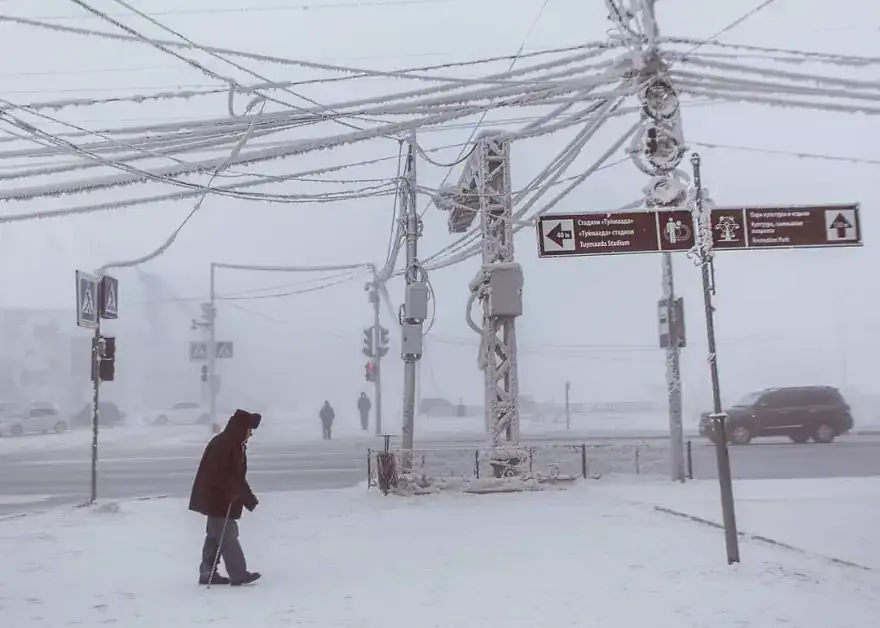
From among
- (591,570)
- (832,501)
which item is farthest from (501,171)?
(591,570)

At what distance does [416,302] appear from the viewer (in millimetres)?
17125

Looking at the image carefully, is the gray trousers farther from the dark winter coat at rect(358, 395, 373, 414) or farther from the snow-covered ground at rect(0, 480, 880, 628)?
the dark winter coat at rect(358, 395, 373, 414)

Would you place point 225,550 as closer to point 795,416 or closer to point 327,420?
point 795,416

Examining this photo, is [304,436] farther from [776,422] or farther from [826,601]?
[826,601]

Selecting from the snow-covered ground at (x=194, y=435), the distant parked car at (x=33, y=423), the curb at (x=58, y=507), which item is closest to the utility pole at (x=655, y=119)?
the curb at (x=58, y=507)

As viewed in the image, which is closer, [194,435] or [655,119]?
[655,119]

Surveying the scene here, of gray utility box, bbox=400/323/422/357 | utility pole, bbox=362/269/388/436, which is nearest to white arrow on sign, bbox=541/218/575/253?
gray utility box, bbox=400/323/422/357

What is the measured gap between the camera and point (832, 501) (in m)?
12.8

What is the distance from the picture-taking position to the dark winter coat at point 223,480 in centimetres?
767

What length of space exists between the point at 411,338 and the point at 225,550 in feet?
33.3

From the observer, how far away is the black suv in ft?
88.5

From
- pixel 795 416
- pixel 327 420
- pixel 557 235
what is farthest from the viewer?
pixel 327 420

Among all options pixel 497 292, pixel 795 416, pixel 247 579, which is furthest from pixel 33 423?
pixel 247 579

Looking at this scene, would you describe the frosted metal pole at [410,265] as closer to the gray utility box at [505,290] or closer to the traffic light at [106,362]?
the gray utility box at [505,290]
